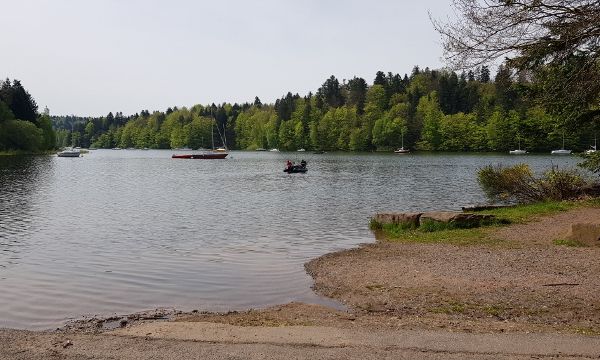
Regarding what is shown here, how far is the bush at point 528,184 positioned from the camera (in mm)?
29594

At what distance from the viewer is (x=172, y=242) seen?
22656 mm

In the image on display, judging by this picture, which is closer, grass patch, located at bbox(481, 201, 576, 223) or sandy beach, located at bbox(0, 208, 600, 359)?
sandy beach, located at bbox(0, 208, 600, 359)

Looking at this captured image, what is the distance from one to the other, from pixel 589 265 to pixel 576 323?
5030mm

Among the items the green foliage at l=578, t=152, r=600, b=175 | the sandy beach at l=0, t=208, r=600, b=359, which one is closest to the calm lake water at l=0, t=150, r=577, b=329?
the sandy beach at l=0, t=208, r=600, b=359

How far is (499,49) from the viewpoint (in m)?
12.9

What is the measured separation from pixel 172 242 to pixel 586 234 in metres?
15.4

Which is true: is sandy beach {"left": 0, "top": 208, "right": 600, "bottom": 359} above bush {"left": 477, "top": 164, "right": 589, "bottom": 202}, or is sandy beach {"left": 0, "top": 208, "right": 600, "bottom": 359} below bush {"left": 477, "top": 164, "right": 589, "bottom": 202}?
below

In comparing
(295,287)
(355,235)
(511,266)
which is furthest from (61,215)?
(511,266)

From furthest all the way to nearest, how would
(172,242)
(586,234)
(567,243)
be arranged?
(172,242), (567,243), (586,234)

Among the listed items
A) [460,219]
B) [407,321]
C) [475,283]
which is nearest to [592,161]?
[460,219]

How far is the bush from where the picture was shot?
29.6 metres

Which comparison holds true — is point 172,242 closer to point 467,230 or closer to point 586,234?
point 467,230

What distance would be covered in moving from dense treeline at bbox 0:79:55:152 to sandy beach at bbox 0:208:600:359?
113684mm

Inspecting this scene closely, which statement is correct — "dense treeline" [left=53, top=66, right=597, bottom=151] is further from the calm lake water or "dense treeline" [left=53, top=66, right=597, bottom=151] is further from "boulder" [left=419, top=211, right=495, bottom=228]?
"boulder" [left=419, top=211, right=495, bottom=228]
